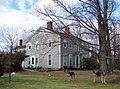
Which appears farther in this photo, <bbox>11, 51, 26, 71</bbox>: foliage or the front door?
the front door

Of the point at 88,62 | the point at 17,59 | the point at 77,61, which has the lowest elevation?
the point at 88,62

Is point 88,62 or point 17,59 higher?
point 17,59

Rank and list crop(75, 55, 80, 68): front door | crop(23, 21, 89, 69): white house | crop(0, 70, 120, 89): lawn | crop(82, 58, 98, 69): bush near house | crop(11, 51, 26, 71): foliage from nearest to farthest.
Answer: crop(0, 70, 120, 89): lawn < crop(11, 51, 26, 71): foliage < crop(23, 21, 89, 69): white house < crop(82, 58, 98, 69): bush near house < crop(75, 55, 80, 68): front door

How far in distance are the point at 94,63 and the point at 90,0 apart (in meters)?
30.5

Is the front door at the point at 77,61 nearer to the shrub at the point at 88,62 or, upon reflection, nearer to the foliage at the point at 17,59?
the shrub at the point at 88,62

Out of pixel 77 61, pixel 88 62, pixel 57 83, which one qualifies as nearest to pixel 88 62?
pixel 88 62

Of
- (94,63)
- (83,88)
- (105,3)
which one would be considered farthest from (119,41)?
(83,88)

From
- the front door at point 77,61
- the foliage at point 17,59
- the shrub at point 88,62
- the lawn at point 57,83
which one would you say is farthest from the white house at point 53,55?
the lawn at point 57,83

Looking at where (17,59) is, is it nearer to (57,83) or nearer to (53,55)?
(53,55)

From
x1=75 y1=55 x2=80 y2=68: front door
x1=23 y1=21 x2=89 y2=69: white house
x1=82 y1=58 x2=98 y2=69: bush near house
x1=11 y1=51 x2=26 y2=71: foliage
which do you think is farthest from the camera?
x1=75 y1=55 x2=80 y2=68: front door

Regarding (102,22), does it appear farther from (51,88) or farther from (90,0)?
(51,88)

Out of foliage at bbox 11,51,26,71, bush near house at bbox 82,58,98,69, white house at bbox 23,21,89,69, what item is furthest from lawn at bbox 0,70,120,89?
bush near house at bbox 82,58,98,69

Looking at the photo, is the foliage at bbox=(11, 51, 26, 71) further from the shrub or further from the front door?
the shrub

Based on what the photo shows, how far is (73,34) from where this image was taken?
29.0m
